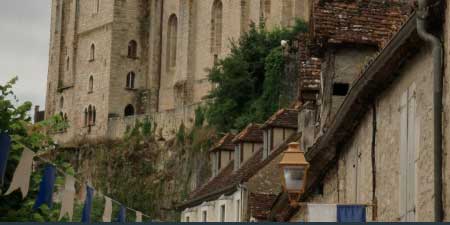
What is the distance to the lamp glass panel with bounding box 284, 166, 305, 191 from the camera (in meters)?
16.0

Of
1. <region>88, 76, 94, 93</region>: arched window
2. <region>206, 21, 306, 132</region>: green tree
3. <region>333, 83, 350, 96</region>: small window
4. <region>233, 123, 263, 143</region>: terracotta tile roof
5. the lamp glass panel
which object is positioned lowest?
the lamp glass panel

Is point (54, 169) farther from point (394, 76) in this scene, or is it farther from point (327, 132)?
point (394, 76)

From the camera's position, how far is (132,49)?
96.6 meters

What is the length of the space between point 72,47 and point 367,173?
3341 inches

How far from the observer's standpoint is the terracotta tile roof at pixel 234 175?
34344mm

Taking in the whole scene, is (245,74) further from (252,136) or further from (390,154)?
(390,154)

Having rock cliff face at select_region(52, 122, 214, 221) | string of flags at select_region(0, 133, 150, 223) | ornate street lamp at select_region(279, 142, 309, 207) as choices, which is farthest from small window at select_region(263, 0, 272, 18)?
ornate street lamp at select_region(279, 142, 309, 207)

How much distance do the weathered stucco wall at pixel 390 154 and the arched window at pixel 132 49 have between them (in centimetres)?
7593

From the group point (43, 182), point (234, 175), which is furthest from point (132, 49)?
point (43, 182)

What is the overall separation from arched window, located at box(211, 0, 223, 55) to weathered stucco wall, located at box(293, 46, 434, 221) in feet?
213

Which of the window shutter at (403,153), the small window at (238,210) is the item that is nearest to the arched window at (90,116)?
the small window at (238,210)

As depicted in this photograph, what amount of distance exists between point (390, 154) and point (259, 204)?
15.9 meters

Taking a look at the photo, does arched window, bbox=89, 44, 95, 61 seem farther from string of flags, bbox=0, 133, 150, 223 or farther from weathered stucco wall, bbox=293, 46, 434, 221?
weathered stucco wall, bbox=293, 46, 434, 221

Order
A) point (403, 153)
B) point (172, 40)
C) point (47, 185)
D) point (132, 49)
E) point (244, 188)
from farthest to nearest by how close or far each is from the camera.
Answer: point (132, 49) < point (172, 40) < point (244, 188) < point (47, 185) < point (403, 153)
